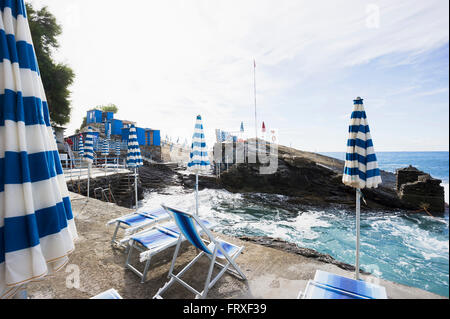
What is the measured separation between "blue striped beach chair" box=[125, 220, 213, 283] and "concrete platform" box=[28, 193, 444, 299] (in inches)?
6.8

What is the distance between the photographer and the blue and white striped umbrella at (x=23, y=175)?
1.09 meters

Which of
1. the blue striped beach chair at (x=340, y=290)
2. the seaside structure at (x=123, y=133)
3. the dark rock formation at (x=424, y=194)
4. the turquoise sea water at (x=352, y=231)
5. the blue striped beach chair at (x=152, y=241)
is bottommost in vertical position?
the turquoise sea water at (x=352, y=231)

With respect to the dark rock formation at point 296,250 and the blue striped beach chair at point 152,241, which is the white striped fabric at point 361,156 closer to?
the dark rock formation at point 296,250

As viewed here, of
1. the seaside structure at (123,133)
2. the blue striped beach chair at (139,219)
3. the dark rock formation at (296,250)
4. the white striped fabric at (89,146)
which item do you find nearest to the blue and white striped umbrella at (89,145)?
the white striped fabric at (89,146)

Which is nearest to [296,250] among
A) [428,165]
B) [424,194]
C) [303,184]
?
A: [303,184]

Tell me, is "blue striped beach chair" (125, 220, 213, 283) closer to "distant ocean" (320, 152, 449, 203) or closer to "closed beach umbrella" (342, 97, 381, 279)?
"closed beach umbrella" (342, 97, 381, 279)

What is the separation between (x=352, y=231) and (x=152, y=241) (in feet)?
39.2

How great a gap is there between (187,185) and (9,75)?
2102 centimetres

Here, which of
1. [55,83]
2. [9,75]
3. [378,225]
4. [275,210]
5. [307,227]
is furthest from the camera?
[55,83]

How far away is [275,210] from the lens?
577 inches

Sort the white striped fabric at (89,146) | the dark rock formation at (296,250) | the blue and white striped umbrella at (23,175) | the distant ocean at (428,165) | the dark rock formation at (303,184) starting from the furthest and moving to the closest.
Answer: the distant ocean at (428,165) < the dark rock formation at (303,184) < the white striped fabric at (89,146) < the dark rock formation at (296,250) < the blue and white striped umbrella at (23,175)

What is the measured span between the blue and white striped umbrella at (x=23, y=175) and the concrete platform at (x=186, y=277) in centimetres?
176
